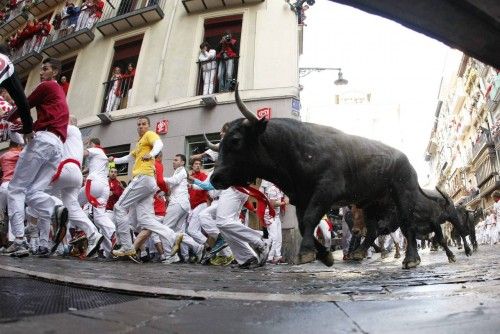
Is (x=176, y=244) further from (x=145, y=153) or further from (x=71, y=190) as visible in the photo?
(x=71, y=190)

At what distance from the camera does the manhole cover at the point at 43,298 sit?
5.65ft

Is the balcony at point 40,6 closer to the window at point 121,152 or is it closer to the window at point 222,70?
the window at point 121,152

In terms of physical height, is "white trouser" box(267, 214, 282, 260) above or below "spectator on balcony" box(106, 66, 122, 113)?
below

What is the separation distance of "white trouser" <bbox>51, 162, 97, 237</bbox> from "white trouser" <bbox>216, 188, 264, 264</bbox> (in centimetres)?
216

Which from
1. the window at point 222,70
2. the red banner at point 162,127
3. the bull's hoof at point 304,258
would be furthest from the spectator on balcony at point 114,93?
the bull's hoof at point 304,258

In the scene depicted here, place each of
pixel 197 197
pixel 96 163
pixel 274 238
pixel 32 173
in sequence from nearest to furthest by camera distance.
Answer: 1. pixel 32 173
2. pixel 96 163
3. pixel 197 197
4. pixel 274 238

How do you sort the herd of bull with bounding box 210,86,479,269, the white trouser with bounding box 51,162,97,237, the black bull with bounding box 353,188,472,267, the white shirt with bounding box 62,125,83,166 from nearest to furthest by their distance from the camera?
the herd of bull with bounding box 210,86,479,269 → the black bull with bounding box 353,188,472,267 → the white trouser with bounding box 51,162,97,237 → the white shirt with bounding box 62,125,83,166

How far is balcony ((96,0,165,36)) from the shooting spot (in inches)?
626

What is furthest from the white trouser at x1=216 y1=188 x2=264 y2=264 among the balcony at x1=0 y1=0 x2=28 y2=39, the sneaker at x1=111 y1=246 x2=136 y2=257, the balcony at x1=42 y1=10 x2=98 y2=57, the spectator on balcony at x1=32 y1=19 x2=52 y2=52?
the balcony at x1=0 y1=0 x2=28 y2=39

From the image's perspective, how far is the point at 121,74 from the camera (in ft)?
54.6

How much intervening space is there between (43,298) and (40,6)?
2338 centimetres

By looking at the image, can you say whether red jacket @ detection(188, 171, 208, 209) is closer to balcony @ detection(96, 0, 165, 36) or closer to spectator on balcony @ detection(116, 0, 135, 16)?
balcony @ detection(96, 0, 165, 36)

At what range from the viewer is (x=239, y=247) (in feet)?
19.1

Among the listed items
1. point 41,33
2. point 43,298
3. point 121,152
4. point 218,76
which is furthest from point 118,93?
point 43,298
